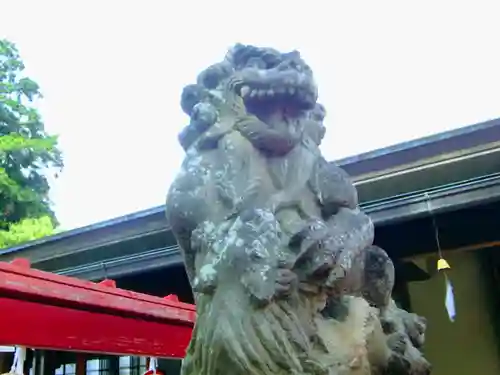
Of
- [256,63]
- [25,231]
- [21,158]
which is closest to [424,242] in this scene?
[256,63]

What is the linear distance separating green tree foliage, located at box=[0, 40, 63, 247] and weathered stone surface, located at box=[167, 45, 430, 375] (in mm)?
10241

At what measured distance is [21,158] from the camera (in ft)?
42.0

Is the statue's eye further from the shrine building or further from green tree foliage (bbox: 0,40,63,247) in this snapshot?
green tree foliage (bbox: 0,40,63,247)

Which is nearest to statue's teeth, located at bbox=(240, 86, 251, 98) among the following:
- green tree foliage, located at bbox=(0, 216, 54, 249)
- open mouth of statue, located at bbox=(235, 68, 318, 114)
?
open mouth of statue, located at bbox=(235, 68, 318, 114)

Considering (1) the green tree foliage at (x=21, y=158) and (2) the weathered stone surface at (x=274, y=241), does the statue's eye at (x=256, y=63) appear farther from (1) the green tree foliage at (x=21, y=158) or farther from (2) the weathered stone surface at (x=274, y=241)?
(1) the green tree foliage at (x=21, y=158)

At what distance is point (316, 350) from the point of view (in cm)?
136

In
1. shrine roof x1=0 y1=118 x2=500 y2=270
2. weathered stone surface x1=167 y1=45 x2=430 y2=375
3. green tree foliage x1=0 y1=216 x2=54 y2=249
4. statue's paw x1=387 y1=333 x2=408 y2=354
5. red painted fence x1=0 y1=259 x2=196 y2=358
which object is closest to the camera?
weathered stone surface x1=167 y1=45 x2=430 y2=375

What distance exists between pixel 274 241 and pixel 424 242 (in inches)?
118

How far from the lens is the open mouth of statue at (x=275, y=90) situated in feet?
5.14

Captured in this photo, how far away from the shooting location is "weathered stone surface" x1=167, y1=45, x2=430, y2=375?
1330mm

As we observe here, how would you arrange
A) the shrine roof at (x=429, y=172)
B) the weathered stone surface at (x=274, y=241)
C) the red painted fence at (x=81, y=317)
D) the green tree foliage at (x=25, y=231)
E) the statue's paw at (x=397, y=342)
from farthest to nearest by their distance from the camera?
the green tree foliage at (x=25, y=231)
the shrine roof at (x=429, y=172)
the red painted fence at (x=81, y=317)
the statue's paw at (x=397, y=342)
the weathered stone surface at (x=274, y=241)

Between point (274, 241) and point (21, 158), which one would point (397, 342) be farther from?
point (21, 158)

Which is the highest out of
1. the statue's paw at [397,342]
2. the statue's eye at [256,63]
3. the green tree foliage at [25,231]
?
the green tree foliage at [25,231]

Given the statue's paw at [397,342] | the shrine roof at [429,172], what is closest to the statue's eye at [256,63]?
the statue's paw at [397,342]
